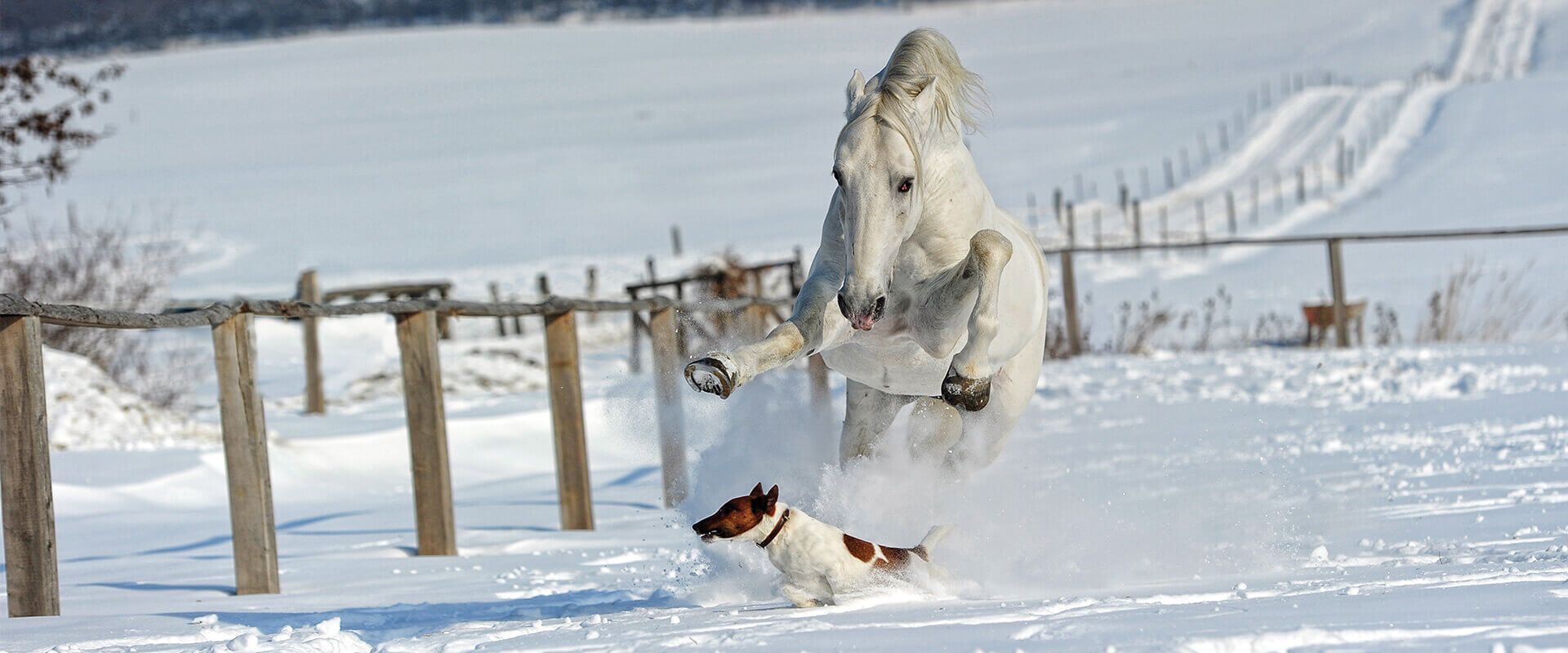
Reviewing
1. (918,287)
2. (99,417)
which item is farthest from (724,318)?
(918,287)

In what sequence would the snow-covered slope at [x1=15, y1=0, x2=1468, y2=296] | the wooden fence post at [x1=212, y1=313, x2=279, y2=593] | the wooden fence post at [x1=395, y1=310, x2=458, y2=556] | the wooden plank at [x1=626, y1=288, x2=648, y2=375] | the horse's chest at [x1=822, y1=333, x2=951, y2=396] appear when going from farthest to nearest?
the snow-covered slope at [x1=15, y1=0, x2=1468, y2=296], the wooden plank at [x1=626, y1=288, x2=648, y2=375], the wooden fence post at [x1=395, y1=310, x2=458, y2=556], the wooden fence post at [x1=212, y1=313, x2=279, y2=593], the horse's chest at [x1=822, y1=333, x2=951, y2=396]

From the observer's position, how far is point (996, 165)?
1735 inches

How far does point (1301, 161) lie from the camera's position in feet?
122

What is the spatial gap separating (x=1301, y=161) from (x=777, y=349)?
36.1 meters

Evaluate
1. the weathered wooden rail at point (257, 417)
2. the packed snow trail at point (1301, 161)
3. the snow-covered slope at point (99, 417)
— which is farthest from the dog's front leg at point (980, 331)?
the packed snow trail at point (1301, 161)

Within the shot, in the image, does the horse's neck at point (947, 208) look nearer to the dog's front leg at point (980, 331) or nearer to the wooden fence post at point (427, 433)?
the dog's front leg at point (980, 331)

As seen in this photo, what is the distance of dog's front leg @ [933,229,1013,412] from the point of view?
155 inches

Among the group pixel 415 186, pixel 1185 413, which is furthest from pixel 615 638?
pixel 415 186

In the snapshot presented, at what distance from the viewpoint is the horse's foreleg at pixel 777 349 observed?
3.70 metres

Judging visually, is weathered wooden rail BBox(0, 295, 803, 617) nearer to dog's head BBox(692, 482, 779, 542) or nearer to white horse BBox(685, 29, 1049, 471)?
white horse BBox(685, 29, 1049, 471)

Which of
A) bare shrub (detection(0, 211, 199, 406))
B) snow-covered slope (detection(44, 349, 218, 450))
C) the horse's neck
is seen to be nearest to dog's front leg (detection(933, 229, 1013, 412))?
the horse's neck

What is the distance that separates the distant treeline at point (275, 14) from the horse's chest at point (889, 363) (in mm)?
63608

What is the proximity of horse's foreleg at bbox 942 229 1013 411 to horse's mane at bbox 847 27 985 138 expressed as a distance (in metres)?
0.38

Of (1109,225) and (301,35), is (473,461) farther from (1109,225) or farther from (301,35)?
(301,35)
